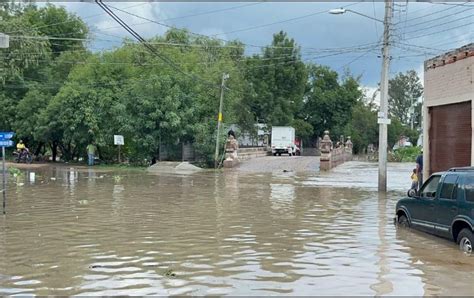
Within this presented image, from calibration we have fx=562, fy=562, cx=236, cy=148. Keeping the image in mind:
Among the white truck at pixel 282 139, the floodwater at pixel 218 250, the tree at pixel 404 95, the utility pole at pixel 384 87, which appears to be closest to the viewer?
the floodwater at pixel 218 250

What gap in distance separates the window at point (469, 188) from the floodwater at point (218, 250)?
3.52 ft

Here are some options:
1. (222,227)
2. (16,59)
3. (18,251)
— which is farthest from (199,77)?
(18,251)

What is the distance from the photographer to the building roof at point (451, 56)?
1873 cm

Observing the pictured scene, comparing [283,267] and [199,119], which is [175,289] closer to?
[283,267]

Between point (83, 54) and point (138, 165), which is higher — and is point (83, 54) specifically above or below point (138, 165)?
above

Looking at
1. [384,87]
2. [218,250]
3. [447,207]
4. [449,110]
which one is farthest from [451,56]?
[218,250]

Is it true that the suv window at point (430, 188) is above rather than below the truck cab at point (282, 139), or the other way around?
below

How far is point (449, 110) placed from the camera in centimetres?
2042

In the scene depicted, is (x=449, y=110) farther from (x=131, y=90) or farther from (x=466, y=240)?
(x=131, y=90)

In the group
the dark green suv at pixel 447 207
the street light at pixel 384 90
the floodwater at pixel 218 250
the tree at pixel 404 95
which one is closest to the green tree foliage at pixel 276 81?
the street light at pixel 384 90

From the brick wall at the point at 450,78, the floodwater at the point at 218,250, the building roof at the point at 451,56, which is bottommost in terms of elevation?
the floodwater at the point at 218,250

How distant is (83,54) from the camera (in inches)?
2419

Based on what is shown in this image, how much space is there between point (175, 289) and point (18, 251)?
4.17m

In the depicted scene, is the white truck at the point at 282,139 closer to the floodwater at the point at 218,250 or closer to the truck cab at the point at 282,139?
the truck cab at the point at 282,139
